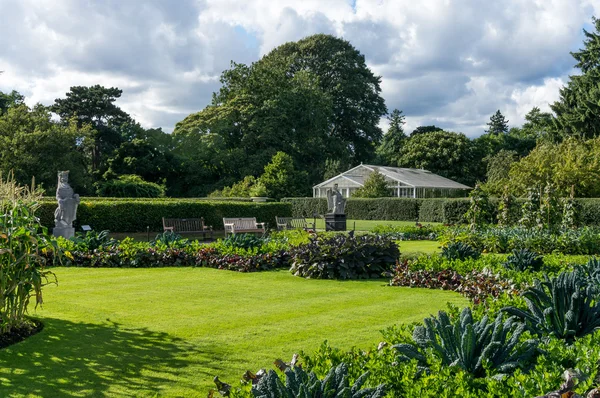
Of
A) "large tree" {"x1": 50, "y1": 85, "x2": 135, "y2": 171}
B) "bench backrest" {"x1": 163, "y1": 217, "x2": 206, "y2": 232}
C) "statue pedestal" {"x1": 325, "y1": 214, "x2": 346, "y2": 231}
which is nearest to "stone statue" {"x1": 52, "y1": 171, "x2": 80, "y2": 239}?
"bench backrest" {"x1": 163, "y1": 217, "x2": 206, "y2": 232}

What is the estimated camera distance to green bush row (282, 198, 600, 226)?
2380cm

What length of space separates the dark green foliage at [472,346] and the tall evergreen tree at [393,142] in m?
53.2

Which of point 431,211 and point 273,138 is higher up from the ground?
point 273,138

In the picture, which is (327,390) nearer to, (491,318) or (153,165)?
(491,318)

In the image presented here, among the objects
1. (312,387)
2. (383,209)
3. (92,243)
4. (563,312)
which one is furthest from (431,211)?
(312,387)

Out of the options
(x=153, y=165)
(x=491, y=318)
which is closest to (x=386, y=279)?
(x=491, y=318)

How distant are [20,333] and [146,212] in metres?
14.6

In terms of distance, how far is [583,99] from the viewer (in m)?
38.3

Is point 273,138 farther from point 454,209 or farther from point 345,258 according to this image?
point 345,258

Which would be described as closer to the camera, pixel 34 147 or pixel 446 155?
pixel 34 147

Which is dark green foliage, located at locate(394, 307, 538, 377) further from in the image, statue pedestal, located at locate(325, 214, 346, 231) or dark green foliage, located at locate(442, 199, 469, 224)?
dark green foliage, located at locate(442, 199, 469, 224)

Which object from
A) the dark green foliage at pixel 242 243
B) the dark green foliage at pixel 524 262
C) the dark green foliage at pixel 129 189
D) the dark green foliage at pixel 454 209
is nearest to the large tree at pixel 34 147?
the dark green foliage at pixel 129 189

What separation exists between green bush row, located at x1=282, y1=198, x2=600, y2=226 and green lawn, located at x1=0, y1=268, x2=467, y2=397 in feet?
56.1

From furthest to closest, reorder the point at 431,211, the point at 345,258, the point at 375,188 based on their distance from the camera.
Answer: the point at 375,188, the point at 431,211, the point at 345,258
